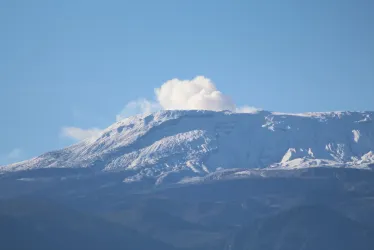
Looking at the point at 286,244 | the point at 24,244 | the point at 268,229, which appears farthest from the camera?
the point at 268,229

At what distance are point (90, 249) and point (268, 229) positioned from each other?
4566 centimetres

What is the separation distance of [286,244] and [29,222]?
197 ft

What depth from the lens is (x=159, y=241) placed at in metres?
195

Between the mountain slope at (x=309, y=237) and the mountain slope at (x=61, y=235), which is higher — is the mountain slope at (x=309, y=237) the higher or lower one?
the lower one

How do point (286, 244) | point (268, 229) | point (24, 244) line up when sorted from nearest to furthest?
point (24, 244)
point (286, 244)
point (268, 229)

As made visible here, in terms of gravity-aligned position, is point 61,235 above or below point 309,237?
above

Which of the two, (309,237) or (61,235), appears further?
(309,237)

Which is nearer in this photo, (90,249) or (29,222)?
(90,249)

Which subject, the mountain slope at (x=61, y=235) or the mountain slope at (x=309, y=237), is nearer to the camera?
the mountain slope at (x=61, y=235)

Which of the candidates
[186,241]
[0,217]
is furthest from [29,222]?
[186,241]

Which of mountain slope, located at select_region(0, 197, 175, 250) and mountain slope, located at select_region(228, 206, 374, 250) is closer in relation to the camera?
mountain slope, located at select_region(0, 197, 175, 250)

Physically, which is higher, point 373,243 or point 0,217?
point 0,217

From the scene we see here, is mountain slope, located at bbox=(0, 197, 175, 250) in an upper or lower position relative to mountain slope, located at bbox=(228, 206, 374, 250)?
upper

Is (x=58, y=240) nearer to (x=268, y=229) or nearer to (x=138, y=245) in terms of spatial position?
(x=138, y=245)
